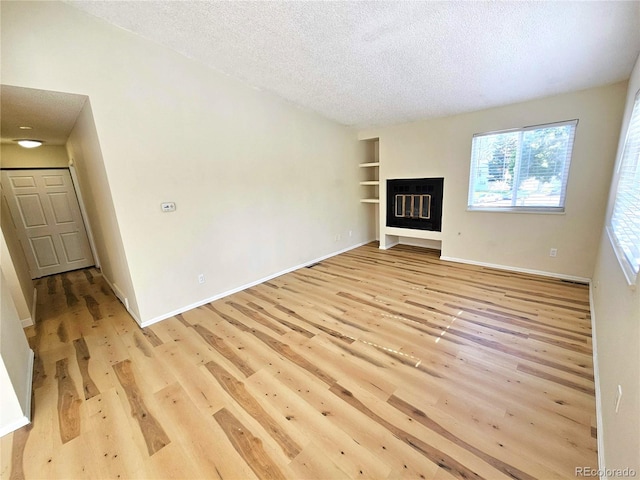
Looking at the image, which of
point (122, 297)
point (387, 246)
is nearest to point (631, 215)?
point (387, 246)

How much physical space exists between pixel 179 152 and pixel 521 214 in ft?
14.7

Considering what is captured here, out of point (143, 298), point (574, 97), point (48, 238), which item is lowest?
point (143, 298)

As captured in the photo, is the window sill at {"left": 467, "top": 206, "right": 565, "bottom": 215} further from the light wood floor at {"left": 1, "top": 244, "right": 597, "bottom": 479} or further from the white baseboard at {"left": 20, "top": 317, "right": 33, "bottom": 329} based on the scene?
the white baseboard at {"left": 20, "top": 317, "right": 33, "bottom": 329}

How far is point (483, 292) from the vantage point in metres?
3.10

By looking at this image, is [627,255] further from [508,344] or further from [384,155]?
[384,155]

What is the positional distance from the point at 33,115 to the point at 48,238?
277cm

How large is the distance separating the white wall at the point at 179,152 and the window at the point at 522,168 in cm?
260

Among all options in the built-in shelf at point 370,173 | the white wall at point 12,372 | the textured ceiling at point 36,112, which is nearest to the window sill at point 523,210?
the built-in shelf at point 370,173

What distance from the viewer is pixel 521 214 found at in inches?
139

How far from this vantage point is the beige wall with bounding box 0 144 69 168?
3.94 m

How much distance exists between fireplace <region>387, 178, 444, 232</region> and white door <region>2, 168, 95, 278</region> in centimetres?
591

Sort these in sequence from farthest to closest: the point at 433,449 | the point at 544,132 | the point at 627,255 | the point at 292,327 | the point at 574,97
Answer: the point at 544,132 < the point at 574,97 < the point at 292,327 < the point at 627,255 < the point at 433,449

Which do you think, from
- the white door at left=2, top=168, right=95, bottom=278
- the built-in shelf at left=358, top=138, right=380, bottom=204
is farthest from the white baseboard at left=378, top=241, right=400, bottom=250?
the white door at left=2, top=168, right=95, bottom=278

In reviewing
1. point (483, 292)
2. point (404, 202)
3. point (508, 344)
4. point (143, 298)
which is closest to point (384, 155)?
point (404, 202)
